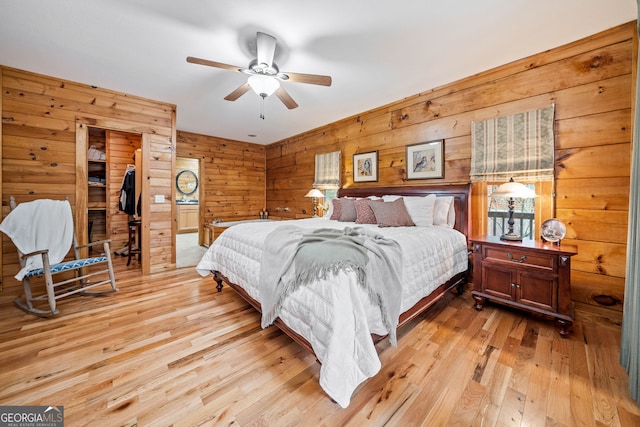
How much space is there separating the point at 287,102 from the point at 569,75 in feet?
9.15

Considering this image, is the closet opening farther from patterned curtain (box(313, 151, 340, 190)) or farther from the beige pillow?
the beige pillow

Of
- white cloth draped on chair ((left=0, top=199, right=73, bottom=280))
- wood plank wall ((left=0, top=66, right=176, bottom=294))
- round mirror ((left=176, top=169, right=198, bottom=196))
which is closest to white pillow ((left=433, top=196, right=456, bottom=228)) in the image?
wood plank wall ((left=0, top=66, right=176, bottom=294))

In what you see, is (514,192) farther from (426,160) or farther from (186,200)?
(186,200)

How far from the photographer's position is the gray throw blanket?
1489 millimetres

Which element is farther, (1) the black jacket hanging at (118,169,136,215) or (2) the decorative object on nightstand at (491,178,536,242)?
(1) the black jacket hanging at (118,169,136,215)

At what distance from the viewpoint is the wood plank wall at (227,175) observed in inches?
222

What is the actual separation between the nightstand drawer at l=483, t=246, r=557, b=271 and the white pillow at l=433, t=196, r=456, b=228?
21.9 inches

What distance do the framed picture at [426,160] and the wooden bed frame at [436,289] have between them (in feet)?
0.73

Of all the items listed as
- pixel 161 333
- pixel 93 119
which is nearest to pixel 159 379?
pixel 161 333

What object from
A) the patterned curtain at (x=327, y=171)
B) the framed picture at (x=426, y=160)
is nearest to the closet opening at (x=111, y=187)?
the patterned curtain at (x=327, y=171)

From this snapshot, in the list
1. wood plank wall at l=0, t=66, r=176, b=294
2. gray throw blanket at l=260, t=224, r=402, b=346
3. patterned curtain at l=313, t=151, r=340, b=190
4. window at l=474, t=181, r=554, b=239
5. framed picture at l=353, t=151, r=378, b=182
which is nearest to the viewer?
gray throw blanket at l=260, t=224, r=402, b=346

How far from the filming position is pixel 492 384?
150cm

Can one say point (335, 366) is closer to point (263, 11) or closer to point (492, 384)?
point (492, 384)

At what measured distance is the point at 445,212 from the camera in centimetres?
286
